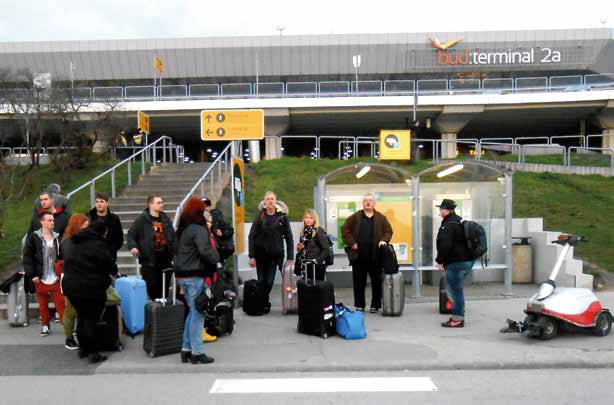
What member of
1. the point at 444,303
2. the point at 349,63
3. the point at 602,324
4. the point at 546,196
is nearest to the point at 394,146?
the point at 546,196

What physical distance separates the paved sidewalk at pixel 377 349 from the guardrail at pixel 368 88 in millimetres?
27198

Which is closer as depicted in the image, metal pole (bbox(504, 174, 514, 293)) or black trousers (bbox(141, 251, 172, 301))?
black trousers (bbox(141, 251, 172, 301))

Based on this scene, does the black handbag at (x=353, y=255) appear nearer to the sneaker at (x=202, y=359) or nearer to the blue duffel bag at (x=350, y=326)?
Result: the blue duffel bag at (x=350, y=326)

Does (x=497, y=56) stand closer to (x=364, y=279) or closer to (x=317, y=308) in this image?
(x=364, y=279)

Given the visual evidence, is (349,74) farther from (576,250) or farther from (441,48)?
(576,250)

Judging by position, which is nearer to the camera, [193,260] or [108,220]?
[193,260]

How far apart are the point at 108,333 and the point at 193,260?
1.55 meters

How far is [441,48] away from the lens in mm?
40438

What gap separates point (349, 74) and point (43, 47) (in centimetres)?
2211

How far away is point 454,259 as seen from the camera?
23.8ft

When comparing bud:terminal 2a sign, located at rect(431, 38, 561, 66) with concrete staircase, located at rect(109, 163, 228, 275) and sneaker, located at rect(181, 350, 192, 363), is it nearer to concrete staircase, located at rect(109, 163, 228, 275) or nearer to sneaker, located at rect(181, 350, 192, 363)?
concrete staircase, located at rect(109, 163, 228, 275)

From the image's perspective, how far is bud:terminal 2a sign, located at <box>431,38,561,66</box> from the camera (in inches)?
1593

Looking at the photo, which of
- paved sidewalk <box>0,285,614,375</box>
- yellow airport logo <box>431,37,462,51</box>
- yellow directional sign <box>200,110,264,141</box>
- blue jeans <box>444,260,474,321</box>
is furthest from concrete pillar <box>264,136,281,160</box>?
yellow airport logo <box>431,37,462,51</box>

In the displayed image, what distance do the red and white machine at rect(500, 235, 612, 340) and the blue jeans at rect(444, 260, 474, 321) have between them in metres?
0.70
